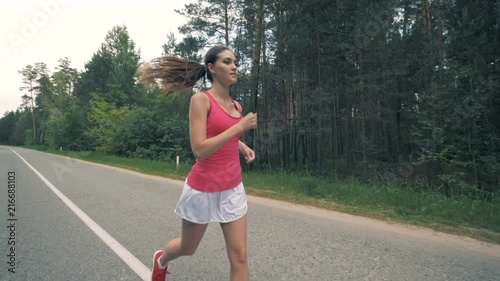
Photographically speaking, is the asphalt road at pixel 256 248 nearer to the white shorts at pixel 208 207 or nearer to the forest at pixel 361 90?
the white shorts at pixel 208 207

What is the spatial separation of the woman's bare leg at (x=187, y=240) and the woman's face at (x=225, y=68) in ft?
3.47

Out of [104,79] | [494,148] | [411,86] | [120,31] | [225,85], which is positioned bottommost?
[494,148]

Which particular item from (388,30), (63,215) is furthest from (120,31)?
(63,215)

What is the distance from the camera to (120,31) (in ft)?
120

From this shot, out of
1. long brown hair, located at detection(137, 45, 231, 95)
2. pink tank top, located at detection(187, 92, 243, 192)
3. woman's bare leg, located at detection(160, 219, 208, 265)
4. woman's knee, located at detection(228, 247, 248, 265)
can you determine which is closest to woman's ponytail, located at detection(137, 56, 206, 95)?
long brown hair, located at detection(137, 45, 231, 95)

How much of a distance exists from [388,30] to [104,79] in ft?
120

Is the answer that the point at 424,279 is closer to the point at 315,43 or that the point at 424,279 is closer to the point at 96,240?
the point at 96,240

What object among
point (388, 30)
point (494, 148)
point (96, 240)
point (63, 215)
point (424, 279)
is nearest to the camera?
point (424, 279)

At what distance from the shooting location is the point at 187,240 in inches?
80.7

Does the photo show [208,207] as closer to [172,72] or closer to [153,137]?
[172,72]

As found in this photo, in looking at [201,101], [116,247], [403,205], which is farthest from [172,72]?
[403,205]

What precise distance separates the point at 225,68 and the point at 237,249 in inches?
49.1

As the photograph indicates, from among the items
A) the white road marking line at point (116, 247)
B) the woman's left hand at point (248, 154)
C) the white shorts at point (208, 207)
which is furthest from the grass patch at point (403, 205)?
the white shorts at point (208, 207)

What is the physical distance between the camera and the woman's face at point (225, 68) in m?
1.94
